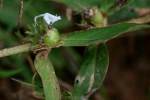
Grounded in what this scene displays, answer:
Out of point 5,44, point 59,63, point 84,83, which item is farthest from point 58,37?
point 59,63

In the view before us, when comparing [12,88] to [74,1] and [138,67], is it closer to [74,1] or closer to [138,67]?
[74,1]

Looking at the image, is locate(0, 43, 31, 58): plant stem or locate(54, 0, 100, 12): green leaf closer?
locate(0, 43, 31, 58): plant stem

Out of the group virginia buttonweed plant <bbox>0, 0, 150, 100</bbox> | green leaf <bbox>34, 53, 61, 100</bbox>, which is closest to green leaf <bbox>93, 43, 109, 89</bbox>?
virginia buttonweed plant <bbox>0, 0, 150, 100</bbox>

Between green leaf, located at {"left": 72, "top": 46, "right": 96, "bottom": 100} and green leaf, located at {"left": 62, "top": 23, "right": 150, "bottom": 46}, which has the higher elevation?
green leaf, located at {"left": 62, "top": 23, "right": 150, "bottom": 46}

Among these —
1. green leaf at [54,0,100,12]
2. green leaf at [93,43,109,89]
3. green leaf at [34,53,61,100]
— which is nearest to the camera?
green leaf at [34,53,61,100]

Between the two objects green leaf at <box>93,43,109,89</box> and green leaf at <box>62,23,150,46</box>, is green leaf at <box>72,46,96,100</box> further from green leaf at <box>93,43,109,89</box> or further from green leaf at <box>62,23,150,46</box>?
green leaf at <box>62,23,150,46</box>

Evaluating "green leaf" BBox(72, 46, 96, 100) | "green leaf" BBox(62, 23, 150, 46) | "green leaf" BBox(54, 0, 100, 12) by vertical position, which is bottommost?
"green leaf" BBox(72, 46, 96, 100)
